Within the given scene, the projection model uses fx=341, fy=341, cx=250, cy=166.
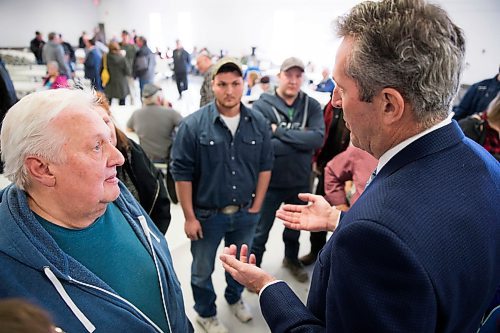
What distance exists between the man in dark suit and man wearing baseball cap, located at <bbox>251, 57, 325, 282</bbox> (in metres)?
1.53

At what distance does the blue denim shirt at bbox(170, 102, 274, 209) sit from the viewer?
6.07ft

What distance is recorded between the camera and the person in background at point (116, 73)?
6.94 m

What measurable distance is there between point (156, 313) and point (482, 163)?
1007 millimetres

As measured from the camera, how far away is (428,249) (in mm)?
629

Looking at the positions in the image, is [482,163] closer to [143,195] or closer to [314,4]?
[143,195]

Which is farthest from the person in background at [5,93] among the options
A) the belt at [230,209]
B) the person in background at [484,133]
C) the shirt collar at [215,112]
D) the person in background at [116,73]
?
the person in background at [484,133]

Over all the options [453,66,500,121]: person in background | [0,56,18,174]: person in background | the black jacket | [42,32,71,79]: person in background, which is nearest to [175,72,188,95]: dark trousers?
[42,32,71,79]: person in background

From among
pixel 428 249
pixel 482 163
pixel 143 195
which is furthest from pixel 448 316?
pixel 143 195

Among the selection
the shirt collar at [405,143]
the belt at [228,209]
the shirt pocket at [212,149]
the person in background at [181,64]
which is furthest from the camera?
the person in background at [181,64]

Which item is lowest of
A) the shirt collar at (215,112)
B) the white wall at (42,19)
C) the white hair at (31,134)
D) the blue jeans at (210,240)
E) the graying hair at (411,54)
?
the blue jeans at (210,240)

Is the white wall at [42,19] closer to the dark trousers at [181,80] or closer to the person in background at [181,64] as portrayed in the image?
the person in background at [181,64]

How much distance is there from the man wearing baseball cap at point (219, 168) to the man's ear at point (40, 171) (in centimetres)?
96

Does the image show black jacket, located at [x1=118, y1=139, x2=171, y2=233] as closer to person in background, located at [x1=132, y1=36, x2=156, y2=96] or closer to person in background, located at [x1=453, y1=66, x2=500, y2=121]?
person in background, located at [x1=453, y1=66, x2=500, y2=121]

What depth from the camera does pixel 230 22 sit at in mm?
12547
